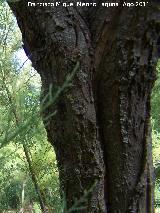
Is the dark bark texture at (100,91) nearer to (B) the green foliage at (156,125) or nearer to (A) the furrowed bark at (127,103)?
(A) the furrowed bark at (127,103)

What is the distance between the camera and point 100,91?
1.21m

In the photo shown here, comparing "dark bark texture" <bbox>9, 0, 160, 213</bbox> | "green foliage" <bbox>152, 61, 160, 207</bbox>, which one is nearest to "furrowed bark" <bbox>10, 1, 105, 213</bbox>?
"dark bark texture" <bbox>9, 0, 160, 213</bbox>

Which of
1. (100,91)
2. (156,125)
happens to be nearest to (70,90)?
(100,91)

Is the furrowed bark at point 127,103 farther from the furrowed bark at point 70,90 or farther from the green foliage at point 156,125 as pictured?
the green foliage at point 156,125

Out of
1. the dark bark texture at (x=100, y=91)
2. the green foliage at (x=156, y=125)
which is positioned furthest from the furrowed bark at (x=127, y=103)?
the green foliage at (x=156, y=125)

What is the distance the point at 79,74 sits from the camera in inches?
45.7

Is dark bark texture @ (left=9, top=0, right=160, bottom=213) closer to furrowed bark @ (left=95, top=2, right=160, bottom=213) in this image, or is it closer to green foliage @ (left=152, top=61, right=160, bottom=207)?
furrowed bark @ (left=95, top=2, right=160, bottom=213)

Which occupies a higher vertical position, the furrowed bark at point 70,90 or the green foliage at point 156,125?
the green foliage at point 156,125

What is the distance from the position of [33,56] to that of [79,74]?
15cm

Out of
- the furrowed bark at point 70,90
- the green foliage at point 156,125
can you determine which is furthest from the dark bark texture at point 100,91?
the green foliage at point 156,125

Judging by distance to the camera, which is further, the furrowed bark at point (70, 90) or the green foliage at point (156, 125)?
the green foliage at point (156, 125)

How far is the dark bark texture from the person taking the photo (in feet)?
3.70

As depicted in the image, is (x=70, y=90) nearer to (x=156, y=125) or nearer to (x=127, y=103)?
(x=127, y=103)

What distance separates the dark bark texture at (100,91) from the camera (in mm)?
1127
